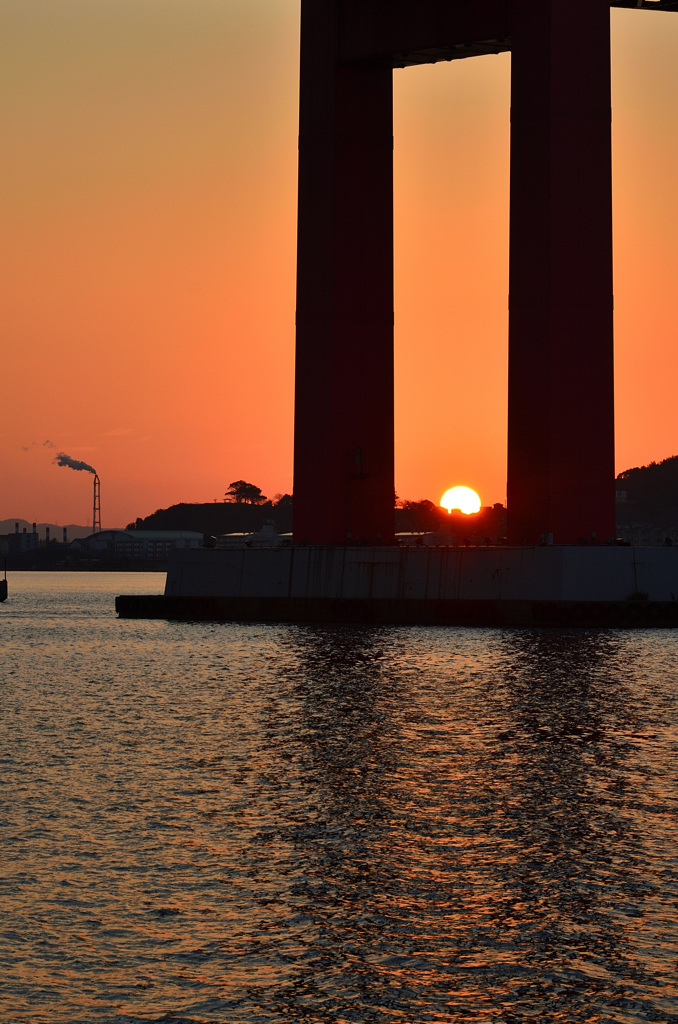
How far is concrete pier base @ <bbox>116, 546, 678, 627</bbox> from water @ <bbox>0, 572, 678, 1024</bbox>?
19.5m

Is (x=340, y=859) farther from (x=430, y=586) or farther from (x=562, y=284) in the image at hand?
(x=430, y=586)

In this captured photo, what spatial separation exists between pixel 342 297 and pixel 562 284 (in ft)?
34.6

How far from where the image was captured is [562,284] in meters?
49.1

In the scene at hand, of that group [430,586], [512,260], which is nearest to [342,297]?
[512,260]

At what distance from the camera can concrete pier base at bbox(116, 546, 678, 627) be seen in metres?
48.1

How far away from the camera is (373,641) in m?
46.7

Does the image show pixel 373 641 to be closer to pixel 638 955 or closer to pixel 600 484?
pixel 600 484

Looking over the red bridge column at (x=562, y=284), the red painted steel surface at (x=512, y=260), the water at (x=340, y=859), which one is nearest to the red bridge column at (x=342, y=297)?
the red painted steel surface at (x=512, y=260)

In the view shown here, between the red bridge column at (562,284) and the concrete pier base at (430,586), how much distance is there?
148 cm

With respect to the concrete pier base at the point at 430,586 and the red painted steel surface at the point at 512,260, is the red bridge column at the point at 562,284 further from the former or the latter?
the concrete pier base at the point at 430,586

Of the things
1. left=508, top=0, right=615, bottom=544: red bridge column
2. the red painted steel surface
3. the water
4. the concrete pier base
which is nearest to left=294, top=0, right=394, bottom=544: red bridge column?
the red painted steel surface

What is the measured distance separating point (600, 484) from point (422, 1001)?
4149 centimetres

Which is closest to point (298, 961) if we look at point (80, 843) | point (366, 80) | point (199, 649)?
point (80, 843)

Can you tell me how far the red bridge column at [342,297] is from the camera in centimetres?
5644
